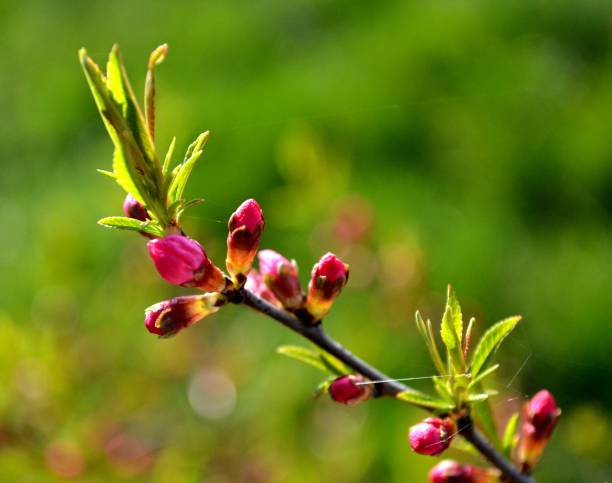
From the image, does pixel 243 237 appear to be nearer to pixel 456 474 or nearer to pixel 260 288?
pixel 260 288

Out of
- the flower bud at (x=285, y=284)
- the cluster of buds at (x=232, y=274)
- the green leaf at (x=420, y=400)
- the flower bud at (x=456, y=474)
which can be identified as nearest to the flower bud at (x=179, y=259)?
the cluster of buds at (x=232, y=274)

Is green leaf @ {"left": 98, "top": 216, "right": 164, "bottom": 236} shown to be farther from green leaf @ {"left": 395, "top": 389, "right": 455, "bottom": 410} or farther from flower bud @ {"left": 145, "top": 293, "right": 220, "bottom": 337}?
green leaf @ {"left": 395, "top": 389, "right": 455, "bottom": 410}

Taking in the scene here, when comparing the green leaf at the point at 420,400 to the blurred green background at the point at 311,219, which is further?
the blurred green background at the point at 311,219

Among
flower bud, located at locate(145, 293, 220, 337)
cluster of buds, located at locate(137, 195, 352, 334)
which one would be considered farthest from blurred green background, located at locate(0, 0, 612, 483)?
flower bud, located at locate(145, 293, 220, 337)

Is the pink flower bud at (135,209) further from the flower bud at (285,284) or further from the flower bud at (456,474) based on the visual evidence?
the flower bud at (456,474)

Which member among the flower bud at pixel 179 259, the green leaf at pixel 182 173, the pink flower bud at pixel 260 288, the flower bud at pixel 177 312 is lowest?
the pink flower bud at pixel 260 288

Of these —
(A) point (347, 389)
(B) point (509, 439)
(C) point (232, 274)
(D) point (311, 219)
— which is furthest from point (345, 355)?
(D) point (311, 219)

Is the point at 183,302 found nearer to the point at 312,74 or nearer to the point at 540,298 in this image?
the point at 540,298

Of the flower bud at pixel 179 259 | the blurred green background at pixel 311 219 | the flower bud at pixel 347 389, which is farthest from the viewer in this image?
the blurred green background at pixel 311 219
